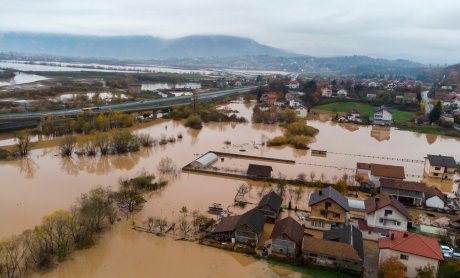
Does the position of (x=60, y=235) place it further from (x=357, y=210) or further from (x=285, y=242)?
(x=357, y=210)

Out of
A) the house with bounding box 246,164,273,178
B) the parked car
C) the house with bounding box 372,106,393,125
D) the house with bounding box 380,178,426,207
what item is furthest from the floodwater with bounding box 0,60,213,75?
the parked car

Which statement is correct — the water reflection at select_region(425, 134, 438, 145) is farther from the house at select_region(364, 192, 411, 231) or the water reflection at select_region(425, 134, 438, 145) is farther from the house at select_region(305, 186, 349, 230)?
the house at select_region(305, 186, 349, 230)

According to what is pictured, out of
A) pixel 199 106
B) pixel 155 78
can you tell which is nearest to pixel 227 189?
pixel 199 106

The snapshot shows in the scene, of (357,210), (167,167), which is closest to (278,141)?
(167,167)

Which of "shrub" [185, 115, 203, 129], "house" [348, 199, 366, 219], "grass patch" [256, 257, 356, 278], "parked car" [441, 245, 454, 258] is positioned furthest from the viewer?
"shrub" [185, 115, 203, 129]

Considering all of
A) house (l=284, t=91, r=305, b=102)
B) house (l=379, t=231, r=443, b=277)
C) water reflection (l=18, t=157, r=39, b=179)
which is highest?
house (l=284, t=91, r=305, b=102)

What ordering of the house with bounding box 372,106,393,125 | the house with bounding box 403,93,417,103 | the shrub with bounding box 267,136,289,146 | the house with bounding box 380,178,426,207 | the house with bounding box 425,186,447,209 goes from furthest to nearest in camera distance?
1. the house with bounding box 403,93,417,103
2. the house with bounding box 372,106,393,125
3. the shrub with bounding box 267,136,289,146
4. the house with bounding box 380,178,426,207
5. the house with bounding box 425,186,447,209
